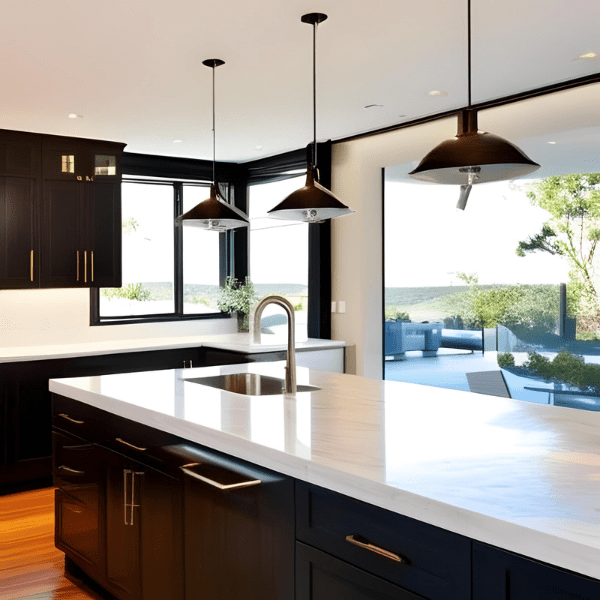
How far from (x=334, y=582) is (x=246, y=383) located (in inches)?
68.8

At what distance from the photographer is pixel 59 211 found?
530 cm

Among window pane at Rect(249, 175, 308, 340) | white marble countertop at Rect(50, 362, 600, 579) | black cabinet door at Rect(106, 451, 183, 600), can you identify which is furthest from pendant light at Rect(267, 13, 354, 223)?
window pane at Rect(249, 175, 308, 340)

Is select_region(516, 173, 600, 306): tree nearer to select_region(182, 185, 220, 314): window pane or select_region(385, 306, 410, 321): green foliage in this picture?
select_region(385, 306, 410, 321): green foliage

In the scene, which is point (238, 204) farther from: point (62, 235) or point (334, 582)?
point (334, 582)

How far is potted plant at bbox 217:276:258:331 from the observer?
6.38m

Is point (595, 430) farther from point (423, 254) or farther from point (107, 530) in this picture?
point (423, 254)

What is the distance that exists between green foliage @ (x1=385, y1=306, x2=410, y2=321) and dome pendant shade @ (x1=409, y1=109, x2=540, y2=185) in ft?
14.2

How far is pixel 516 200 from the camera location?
19.6 feet

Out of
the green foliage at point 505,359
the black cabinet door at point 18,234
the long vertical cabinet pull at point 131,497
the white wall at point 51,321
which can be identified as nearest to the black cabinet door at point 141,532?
the long vertical cabinet pull at point 131,497

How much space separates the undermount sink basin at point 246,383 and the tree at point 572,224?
316cm

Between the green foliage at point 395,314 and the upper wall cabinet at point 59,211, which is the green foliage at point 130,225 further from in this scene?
the green foliage at point 395,314

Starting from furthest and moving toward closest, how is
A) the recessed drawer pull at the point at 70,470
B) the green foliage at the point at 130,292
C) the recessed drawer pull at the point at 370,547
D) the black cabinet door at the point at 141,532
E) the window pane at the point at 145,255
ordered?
the window pane at the point at 145,255
the green foliage at the point at 130,292
the recessed drawer pull at the point at 70,470
the black cabinet door at the point at 141,532
the recessed drawer pull at the point at 370,547

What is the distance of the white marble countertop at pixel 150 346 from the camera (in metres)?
4.85

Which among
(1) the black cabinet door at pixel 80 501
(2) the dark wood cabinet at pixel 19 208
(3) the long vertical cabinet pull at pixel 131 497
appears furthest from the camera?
(2) the dark wood cabinet at pixel 19 208
